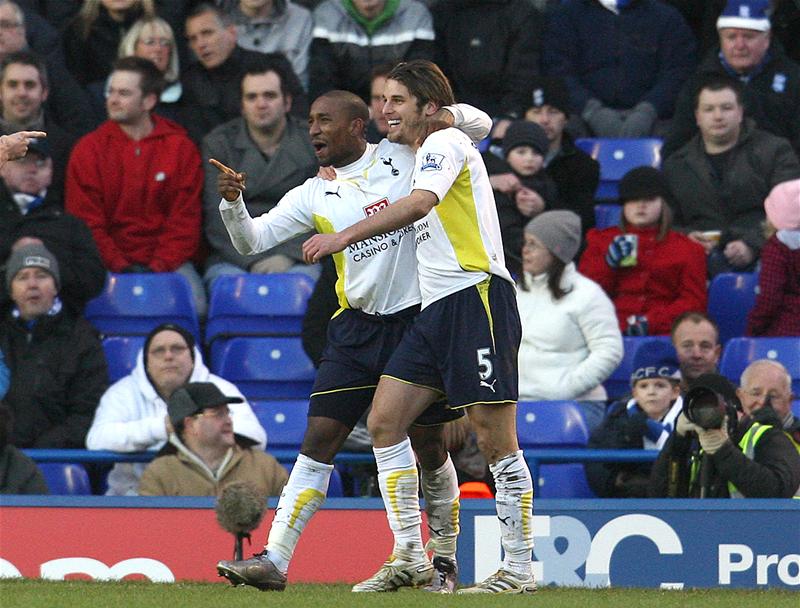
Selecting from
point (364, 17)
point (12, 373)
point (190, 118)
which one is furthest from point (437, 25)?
point (12, 373)

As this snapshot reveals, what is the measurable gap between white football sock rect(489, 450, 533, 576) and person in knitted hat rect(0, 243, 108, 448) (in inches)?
156

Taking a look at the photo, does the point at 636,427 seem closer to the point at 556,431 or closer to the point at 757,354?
the point at 556,431

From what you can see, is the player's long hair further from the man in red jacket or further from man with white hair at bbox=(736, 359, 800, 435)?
the man in red jacket

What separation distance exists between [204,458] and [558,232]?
104 inches

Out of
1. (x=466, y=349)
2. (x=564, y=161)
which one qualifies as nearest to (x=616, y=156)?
(x=564, y=161)

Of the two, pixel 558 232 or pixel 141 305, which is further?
pixel 141 305

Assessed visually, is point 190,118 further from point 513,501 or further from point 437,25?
point 513,501

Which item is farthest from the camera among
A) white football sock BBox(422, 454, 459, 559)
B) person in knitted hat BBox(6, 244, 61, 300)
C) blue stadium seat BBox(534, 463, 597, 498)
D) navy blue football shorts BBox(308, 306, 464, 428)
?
person in knitted hat BBox(6, 244, 61, 300)

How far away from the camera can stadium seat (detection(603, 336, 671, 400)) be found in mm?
10383

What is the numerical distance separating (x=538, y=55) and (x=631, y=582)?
18.4 ft

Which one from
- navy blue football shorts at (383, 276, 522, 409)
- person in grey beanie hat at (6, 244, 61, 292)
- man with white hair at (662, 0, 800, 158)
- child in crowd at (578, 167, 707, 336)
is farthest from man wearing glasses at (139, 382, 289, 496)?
man with white hair at (662, 0, 800, 158)

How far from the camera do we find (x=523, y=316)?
1012 cm

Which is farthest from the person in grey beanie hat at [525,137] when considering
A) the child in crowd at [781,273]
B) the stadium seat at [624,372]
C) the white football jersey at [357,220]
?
the white football jersey at [357,220]

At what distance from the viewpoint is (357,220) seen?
694 centimetres
